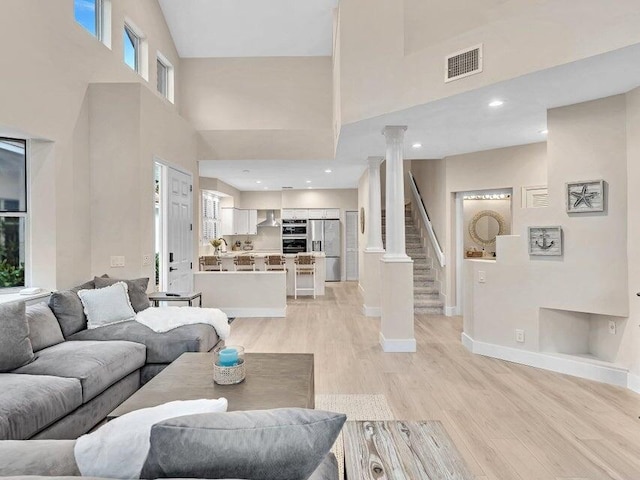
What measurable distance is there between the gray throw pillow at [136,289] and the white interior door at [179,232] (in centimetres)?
137

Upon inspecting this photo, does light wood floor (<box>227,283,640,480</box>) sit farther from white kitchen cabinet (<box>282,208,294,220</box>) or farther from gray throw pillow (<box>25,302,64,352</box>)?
white kitchen cabinet (<box>282,208,294,220</box>)

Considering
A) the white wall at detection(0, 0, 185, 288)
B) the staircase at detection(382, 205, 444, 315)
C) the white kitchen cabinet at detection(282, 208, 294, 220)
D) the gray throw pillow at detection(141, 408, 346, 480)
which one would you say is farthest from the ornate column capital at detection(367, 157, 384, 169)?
the gray throw pillow at detection(141, 408, 346, 480)

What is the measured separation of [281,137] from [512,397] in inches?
223

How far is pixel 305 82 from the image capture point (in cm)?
731

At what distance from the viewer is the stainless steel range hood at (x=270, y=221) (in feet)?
38.7

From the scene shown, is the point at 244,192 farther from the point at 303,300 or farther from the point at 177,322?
the point at 177,322

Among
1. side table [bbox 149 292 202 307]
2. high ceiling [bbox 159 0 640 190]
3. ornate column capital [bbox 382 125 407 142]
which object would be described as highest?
high ceiling [bbox 159 0 640 190]

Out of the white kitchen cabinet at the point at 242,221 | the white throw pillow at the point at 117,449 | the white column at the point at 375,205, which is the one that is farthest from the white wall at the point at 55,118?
the white kitchen cabinet at the point at 242,221

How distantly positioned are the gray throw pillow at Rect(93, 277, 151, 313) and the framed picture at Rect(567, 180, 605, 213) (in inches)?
180

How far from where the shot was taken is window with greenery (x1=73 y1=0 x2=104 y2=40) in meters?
4.48

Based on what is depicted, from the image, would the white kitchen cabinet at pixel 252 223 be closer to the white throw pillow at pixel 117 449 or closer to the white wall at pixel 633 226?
the white wall at pixel 633 226

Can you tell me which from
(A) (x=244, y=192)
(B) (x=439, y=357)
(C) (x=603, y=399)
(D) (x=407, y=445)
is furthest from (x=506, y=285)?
(A) (x=244, y=192)

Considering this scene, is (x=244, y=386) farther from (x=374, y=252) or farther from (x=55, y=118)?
(x=374, y=252)

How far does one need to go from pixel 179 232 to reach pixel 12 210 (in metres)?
2.35
